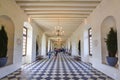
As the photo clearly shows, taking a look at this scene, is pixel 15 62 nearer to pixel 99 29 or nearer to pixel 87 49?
pixel 99 29

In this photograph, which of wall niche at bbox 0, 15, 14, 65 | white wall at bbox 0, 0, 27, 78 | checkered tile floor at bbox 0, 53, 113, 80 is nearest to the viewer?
checkered tile floor at bbox 0, 53, 113, 80

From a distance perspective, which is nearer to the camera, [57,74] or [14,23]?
[57,74]

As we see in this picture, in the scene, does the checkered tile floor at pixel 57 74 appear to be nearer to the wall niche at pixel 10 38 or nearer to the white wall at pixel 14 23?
the white wall at pixel 14 23

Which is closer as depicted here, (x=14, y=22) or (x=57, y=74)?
(x=57, y=74)

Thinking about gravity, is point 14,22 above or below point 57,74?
above

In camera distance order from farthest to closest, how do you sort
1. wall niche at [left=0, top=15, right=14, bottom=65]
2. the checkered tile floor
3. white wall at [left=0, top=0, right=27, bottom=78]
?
wall niche at [left=0, top=15, right=14, bottom=65] → white wall at [left=0, top=0, right=27, bottom=78] → the checkered tile floor

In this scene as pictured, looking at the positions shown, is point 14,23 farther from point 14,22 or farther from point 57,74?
point 57,74

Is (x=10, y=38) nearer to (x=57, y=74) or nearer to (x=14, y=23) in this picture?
(x=14, y=23)

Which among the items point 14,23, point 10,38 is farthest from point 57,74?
point 14,23

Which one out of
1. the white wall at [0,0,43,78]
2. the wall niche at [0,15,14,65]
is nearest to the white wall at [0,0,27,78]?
the white wall at [0,0,43,78]

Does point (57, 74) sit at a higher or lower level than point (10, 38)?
lower

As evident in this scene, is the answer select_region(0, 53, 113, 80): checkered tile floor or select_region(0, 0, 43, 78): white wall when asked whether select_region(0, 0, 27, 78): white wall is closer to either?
select_region(0, 0, 43, 78): white wall

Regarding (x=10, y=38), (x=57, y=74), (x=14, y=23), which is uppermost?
(x=14, y=23)

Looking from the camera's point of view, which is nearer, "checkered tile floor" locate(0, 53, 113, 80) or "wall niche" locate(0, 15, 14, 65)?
"checkered tile floor" locate(0, 53, 113, 80)
